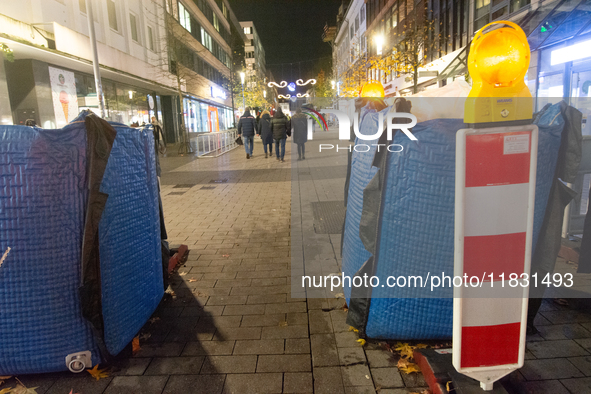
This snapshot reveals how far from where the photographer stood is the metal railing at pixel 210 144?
19344 mm

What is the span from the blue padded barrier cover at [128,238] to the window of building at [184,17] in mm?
33248

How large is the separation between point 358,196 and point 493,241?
1.29m

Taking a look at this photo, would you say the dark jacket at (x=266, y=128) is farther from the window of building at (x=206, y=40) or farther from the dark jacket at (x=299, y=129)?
the window of building at (x=206, y=40)

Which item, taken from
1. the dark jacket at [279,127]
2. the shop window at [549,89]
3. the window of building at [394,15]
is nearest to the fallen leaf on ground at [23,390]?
the dark jacket at [279,127]

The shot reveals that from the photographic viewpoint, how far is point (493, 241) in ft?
6.22

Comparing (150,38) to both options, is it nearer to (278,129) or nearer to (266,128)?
(266,128)

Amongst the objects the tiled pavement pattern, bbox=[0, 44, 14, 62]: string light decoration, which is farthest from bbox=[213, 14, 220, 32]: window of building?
the tiled pavement pattern

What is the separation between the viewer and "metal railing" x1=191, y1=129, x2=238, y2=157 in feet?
63.5

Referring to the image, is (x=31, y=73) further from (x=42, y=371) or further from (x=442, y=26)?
(x=442, y=26)

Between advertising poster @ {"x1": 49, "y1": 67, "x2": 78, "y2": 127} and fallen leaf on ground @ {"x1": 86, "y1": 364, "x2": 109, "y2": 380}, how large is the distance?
15186 millimetres

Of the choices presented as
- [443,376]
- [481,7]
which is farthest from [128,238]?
[481,7]

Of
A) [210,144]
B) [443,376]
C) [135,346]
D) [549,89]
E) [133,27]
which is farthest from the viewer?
[133,27]

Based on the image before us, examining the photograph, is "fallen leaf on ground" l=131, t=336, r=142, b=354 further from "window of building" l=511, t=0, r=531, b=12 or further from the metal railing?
"window of building" l=511, t=0, r=531, b=12

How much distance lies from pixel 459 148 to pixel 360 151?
1.34m
